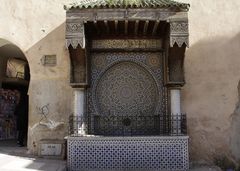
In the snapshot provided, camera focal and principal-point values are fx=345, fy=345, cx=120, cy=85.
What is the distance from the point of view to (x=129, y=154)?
279 inches

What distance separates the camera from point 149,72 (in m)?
8.03

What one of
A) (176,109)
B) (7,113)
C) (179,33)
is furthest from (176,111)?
(7,113)

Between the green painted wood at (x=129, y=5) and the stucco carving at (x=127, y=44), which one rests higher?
the green painted wood at (x=129, y=5)

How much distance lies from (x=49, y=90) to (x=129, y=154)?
247 cm

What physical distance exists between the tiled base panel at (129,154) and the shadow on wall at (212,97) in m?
1.01

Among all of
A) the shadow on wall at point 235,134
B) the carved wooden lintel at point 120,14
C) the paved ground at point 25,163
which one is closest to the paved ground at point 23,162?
the paved ground at point 25,163

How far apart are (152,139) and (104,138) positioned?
99 cm

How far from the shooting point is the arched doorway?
404 inches

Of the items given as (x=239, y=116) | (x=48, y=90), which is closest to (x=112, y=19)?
(x=48, y=90)

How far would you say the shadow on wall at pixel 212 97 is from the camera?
7.91 m

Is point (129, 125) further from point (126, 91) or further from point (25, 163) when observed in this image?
point (25, 163)

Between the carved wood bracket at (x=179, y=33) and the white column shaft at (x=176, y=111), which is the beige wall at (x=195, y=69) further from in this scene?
the carved wood bracket at (x=179, y=33)

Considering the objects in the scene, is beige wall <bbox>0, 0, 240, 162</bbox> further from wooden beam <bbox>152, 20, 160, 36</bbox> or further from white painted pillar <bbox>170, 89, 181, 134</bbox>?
wooden beam <bbox>152, 20, 160, 36</bbox>

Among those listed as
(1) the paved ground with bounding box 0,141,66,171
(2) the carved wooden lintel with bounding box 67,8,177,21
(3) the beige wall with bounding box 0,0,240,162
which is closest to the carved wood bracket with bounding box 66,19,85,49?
(2) the carved wooden lintel with bounding box 67,8,177,21
